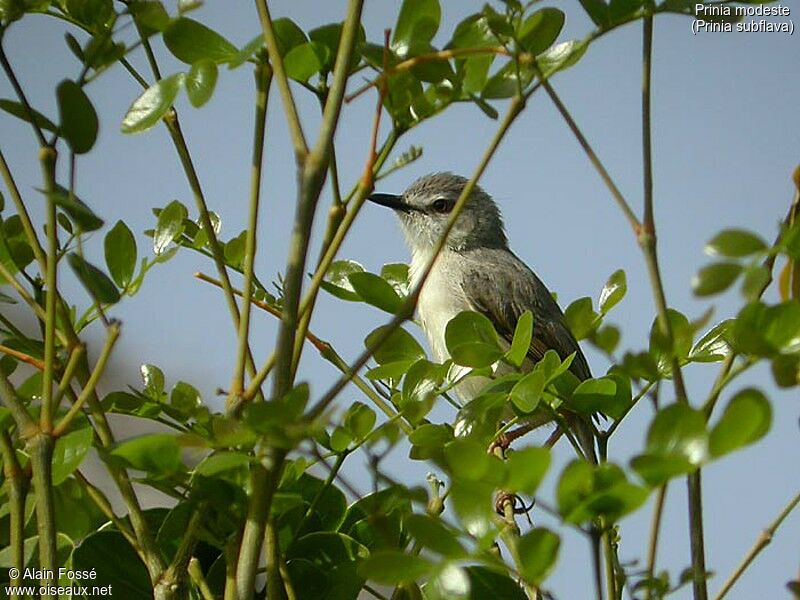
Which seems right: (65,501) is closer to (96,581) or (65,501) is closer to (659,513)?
(96,581)

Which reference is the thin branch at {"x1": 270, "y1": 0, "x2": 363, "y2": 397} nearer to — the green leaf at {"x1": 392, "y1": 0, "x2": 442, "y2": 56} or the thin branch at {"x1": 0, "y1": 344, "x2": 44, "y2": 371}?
the green leaf at {"x1": 392, "y1": 0, "x2": 442, "y2": 56}

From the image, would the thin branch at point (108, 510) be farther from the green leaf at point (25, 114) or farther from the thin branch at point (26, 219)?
the green leaf at point (25, 114)

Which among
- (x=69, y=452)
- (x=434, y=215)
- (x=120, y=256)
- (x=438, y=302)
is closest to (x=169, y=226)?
(x=120, y=256)

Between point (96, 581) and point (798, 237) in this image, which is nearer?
point (798, 237)

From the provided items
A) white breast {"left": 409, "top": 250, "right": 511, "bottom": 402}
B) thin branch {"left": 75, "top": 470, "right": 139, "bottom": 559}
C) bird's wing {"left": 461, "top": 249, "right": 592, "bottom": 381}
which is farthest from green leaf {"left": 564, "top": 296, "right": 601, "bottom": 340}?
white breast {"left": 409, "top": 250, "right": 511, "bottom": 402}

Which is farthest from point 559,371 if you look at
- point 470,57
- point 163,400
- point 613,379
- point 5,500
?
point 5,500

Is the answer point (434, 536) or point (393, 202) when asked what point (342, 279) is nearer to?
point (434, 536)

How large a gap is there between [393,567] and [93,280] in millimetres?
406

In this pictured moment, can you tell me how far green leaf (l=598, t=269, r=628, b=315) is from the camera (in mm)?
1417

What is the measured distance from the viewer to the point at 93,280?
2.89 ft

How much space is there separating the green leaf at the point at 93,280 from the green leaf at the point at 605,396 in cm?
46

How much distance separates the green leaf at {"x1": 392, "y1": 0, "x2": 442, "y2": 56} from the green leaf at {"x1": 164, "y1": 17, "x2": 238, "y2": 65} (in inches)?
5.9

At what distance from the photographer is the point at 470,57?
0.96 meters

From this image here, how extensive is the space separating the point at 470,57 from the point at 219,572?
1.79ft
